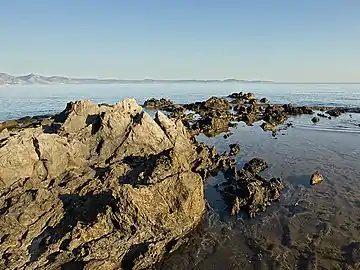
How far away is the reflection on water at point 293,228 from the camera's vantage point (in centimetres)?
1178

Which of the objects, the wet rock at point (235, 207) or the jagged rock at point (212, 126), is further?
the jagged rock at point (212, 126)

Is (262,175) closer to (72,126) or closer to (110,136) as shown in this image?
(110,136)

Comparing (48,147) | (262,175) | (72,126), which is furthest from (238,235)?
(72,126)

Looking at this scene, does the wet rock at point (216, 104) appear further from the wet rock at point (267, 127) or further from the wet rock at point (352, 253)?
the wet rock at point (352, 253)

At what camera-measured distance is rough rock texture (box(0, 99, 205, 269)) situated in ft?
35.5

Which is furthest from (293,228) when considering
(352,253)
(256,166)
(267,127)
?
(267,127)

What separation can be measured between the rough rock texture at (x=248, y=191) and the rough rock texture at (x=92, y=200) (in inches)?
94.6

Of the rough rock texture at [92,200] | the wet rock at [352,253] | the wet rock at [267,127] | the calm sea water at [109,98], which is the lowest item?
the calm sea water at [109,98]

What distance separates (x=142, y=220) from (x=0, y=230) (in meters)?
4.80

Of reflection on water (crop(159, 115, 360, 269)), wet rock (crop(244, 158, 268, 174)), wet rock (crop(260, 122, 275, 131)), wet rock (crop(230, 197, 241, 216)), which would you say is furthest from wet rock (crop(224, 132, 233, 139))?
wet rock (crop(230, 197, 241, 216))

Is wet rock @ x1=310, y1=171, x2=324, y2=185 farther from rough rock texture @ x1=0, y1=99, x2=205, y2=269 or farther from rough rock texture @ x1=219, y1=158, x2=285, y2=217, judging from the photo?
rough rock texture @ x1=0, y1=99, x2=205, y2=269

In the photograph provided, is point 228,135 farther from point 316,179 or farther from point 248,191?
point 248,191

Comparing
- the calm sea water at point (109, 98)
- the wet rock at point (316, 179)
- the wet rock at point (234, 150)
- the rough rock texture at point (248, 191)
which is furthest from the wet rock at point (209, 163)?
the calm sea water at point (109, 98)

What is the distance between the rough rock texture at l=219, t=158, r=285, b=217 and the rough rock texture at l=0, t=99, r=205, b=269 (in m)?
2.40
